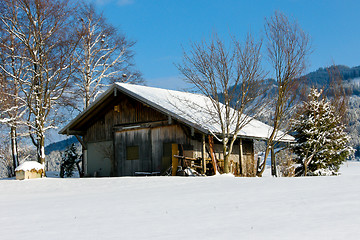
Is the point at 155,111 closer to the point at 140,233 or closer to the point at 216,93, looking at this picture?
the point at 216,93

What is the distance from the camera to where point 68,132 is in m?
24.2

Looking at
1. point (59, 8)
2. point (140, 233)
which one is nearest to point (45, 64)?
point (59, 8)

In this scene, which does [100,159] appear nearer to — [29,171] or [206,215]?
[29,171]

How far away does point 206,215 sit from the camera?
292 inches

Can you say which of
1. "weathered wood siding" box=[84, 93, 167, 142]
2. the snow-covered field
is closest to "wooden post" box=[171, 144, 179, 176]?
"weathered wood siding" box=[84, 93, 167, 142]

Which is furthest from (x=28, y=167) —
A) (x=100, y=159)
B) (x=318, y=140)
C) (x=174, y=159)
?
(x=318, y=140)

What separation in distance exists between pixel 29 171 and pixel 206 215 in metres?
15.0

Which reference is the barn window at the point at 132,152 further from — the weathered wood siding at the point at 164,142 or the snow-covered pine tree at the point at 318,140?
the snow-covered pine tree at the point at 318,140

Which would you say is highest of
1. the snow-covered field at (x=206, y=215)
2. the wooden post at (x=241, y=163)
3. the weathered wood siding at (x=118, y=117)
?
the weathered wood siding at (x=118, y=117)

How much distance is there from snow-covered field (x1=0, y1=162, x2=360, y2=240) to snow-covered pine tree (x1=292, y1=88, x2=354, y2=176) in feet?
45.1

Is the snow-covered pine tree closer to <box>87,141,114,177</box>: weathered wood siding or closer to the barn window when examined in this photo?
the barn window

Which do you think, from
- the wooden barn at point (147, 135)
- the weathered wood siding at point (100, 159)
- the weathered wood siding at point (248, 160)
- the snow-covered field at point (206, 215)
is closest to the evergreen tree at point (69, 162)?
the wooden barn at point (147, 135)

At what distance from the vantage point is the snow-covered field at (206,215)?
19.8 ft

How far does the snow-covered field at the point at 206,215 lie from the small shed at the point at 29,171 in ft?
29.4
